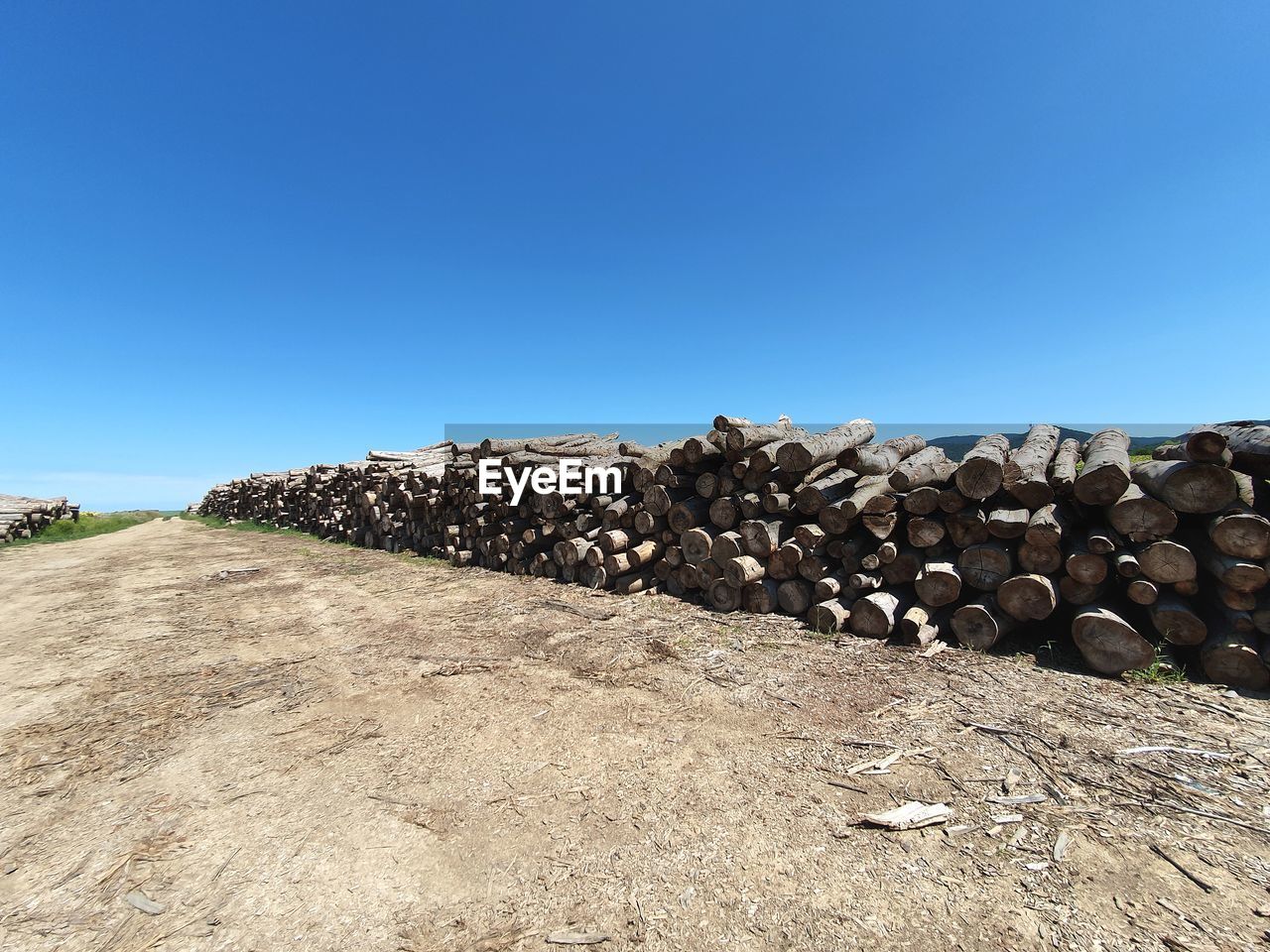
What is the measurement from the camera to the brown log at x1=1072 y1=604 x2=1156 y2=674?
4.22 metres

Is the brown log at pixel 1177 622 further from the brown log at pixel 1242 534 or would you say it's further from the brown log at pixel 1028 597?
the brown log at pixel 1028 597

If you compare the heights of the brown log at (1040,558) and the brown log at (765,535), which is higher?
the brown log at (765,535)

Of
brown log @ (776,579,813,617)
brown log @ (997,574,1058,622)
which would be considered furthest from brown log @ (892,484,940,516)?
brown log @ (776,579,813,617)

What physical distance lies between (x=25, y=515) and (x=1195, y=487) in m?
28.7

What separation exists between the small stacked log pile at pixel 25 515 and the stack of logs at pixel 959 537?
20.0 metres

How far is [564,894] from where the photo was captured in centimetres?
234

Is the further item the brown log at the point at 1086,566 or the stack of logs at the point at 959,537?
the brown log at the point at 1086,566

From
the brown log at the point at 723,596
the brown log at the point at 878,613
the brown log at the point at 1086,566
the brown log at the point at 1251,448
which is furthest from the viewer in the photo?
the brown log at the point at 723,596

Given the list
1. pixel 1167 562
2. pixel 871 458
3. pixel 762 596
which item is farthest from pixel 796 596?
pixel 1167 562

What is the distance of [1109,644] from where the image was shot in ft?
14.1

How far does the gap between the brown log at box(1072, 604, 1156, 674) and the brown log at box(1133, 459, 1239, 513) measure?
109cm

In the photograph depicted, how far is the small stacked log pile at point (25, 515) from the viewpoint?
54.2 feet

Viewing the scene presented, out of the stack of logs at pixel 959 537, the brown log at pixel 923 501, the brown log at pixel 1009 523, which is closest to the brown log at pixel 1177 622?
the stack of logs at pixel 959 537

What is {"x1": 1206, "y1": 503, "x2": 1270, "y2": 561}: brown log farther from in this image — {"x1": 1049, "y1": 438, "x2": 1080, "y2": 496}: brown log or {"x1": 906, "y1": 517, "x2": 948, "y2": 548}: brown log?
{"x1": 906, "y1": 517, "x2": 948, "y2": 548}: brown log
